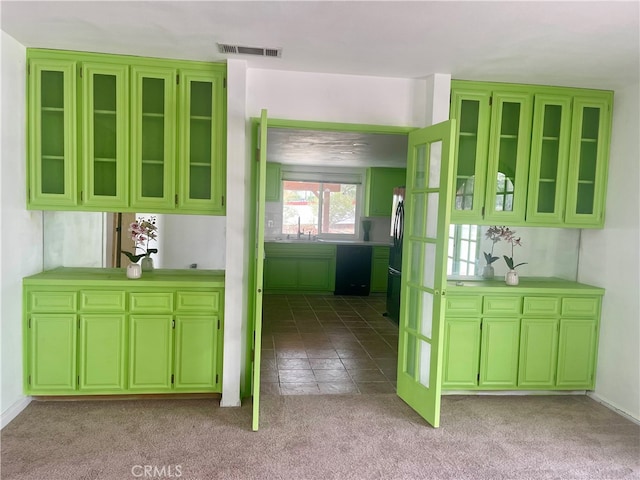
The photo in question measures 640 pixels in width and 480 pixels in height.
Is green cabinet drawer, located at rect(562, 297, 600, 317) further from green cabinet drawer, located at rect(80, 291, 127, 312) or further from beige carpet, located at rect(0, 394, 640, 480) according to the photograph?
green cabinet drawer, located at rect(80, 291, 127, 312)

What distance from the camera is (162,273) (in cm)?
357

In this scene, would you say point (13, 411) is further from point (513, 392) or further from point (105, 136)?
point (513, 392)

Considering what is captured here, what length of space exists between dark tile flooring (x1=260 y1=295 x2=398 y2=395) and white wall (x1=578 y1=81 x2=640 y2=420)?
1.74 metres

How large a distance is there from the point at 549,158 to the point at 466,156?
2.33 feet

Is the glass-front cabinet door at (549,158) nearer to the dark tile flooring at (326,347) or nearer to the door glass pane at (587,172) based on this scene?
the door glass pane at (587,172)

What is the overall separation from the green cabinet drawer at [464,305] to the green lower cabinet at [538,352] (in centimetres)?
41

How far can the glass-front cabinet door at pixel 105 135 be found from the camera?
10.5 ft

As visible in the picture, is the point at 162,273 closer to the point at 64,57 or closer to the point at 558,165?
the point at 64,57

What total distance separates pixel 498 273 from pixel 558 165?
1.03m

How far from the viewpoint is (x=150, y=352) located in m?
3.29

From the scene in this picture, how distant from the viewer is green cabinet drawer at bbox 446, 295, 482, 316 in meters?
3.55

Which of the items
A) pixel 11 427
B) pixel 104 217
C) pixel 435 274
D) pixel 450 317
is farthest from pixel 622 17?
pixel 11 427

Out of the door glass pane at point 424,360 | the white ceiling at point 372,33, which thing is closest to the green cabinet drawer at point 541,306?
the door glass pane at point 424,360
